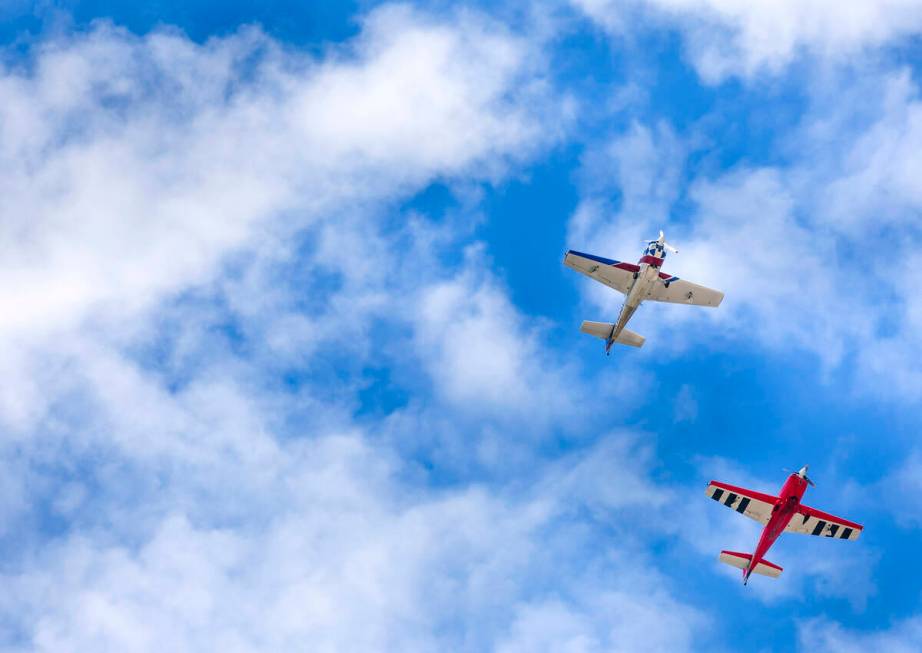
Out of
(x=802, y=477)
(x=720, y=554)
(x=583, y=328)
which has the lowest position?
(x=720, y=554)

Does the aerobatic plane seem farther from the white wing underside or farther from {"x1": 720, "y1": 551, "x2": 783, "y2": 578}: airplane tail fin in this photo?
{"x1": 720, "y1": 551, "x2": 783, "y2": 578}: airplane tail fin

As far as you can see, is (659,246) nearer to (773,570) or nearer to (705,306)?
(705,306)

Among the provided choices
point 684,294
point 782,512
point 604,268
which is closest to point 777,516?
point 782,512

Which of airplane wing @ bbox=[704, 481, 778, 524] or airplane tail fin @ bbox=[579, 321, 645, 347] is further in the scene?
airplane tail fin @ bbox=[579, 321, 645, 347]

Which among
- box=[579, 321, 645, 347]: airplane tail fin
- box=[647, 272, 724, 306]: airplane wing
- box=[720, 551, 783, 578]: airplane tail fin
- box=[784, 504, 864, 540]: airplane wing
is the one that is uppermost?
box=[647, 272, 724, 306]: airplane wing

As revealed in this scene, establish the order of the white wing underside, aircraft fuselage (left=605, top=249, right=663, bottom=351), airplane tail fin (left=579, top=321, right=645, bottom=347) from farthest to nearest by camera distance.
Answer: airplane tail fin (left=579, top=321, right=645, bottom=347) → the white wing underside → aircraft fuselage (left=605, top=249, right=663, bottom=351)

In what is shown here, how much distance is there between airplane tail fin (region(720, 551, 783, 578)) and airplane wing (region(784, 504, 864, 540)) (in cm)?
468

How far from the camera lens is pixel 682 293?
116m

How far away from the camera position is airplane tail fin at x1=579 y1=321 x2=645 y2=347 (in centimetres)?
12025

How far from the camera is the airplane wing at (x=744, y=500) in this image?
10381 centimetres

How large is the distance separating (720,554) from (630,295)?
31268 mm

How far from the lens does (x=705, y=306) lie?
384ft

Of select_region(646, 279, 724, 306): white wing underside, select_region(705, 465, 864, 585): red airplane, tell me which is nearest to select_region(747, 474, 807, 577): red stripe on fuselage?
select_region(705, 465, 864, 585): red airplane

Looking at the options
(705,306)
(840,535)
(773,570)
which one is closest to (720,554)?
(773,570)
